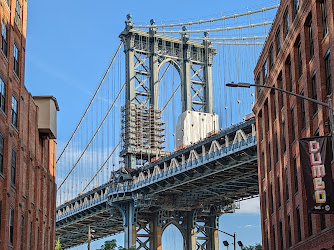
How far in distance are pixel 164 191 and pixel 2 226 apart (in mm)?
75341

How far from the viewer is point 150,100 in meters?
116

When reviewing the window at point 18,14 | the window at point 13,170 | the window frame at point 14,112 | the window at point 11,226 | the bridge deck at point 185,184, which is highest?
the bridge deck at point 185,184

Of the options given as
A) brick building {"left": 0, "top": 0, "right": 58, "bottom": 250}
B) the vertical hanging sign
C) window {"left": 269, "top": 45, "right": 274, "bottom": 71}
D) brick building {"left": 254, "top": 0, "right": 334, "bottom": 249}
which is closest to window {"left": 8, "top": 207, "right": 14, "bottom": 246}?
brick building {"left": 0, "top": 0, "right": 58, "bottom": 250}

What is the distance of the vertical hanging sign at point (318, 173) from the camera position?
2817 centimetres

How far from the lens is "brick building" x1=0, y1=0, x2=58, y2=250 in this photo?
118 feet

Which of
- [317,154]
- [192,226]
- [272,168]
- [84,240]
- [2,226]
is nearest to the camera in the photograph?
[317,154]

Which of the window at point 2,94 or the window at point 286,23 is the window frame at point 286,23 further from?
the window at point 2,94

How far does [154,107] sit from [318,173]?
8429cm

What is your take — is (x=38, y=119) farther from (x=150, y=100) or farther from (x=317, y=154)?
(x=150, y=100)

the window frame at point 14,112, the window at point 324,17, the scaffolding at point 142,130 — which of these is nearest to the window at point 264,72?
the window at point 324,17

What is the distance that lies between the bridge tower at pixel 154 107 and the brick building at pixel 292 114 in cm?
5095

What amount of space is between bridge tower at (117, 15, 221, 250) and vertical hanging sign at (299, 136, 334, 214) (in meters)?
79.1

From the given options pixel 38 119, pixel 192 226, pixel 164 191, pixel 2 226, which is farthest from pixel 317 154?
pixel 192 226

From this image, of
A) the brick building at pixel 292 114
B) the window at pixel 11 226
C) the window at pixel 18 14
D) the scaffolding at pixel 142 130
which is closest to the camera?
the window at pixel 11 226
